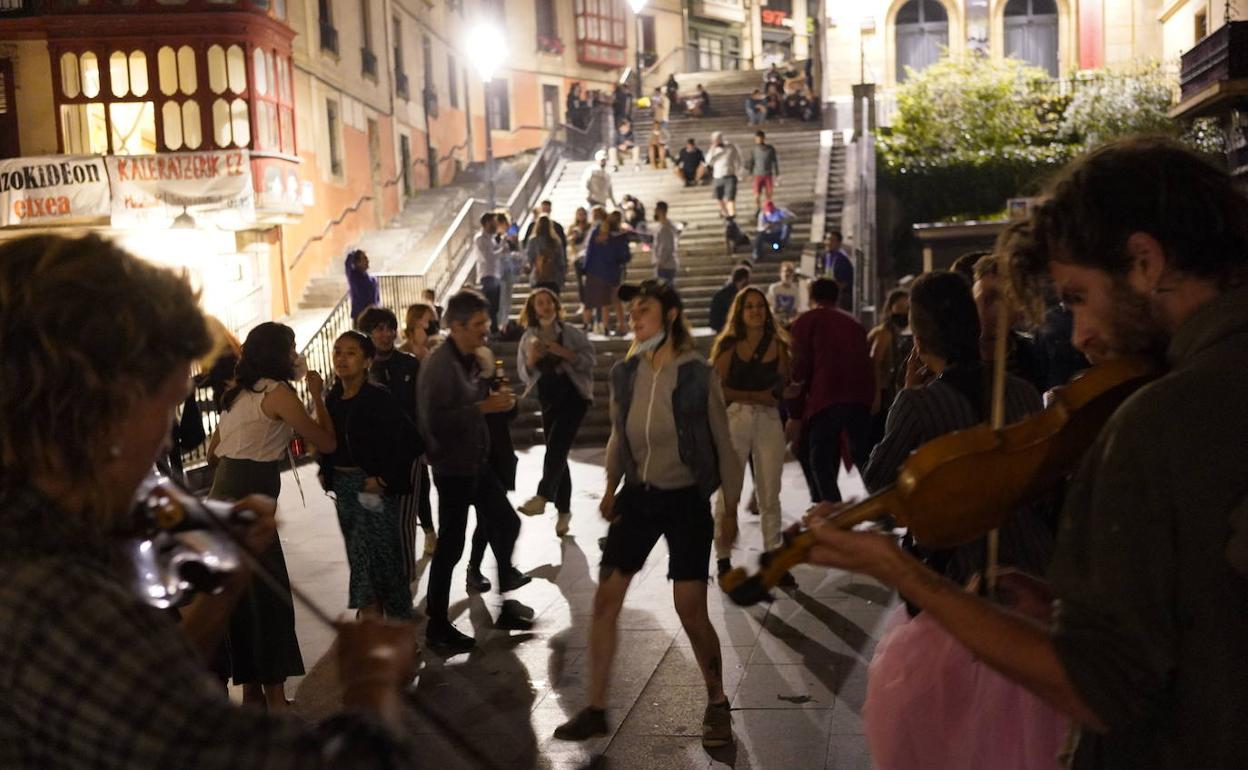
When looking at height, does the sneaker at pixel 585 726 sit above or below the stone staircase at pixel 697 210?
below

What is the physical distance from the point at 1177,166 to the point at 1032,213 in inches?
10.4

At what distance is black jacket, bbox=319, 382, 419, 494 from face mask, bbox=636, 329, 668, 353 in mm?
1361

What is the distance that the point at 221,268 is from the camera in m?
23.6

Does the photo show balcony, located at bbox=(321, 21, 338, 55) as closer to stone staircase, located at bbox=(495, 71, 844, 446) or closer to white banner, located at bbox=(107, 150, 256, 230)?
stone staircase, located at bbox=(495, 71, 844, 446)

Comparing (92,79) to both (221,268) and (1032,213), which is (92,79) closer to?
(221,268)

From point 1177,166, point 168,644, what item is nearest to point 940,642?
point 1177,166

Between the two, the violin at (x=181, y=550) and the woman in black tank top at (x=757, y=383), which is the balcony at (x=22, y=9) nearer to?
the woman in black tank top at (x=757, y=383)


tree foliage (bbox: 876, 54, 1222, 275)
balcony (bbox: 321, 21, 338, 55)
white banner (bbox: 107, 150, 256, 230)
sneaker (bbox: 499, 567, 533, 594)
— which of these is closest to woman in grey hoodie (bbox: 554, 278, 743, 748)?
sneaker (bbox: 499, 567, 533, 594)

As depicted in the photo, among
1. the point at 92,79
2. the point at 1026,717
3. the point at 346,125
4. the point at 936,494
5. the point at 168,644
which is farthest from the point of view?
the point at 346,125

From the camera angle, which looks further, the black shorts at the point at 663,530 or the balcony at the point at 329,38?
the balcony at the point at 329,38

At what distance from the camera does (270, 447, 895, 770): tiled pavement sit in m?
5.17

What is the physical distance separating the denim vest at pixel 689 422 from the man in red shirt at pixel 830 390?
2.80 metres

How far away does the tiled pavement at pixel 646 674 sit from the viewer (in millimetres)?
5168

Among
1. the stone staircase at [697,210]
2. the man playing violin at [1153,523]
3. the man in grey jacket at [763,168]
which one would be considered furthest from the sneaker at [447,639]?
the man in grey jacket at [763,168]
